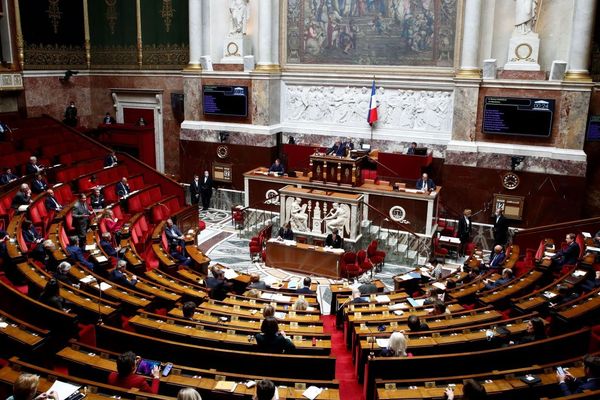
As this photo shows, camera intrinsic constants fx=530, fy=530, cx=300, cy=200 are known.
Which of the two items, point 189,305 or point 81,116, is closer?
point 189,305

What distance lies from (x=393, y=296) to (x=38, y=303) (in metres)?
5.87

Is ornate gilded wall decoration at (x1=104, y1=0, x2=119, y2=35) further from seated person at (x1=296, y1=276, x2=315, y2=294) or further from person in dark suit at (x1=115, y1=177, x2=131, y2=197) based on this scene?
seated person at (x1=296, y1=276, x2=315, y2=294)

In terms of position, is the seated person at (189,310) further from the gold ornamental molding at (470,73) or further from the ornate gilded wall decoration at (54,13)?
the ornate gilded wall decoration at (54,13)

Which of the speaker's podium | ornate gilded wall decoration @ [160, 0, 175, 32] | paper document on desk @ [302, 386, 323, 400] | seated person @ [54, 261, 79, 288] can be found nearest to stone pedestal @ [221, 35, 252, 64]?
ornate gilded wall decoration @ [160, 0, 175, 32]

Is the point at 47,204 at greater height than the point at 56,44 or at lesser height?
lesser

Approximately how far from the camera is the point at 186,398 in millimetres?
4645

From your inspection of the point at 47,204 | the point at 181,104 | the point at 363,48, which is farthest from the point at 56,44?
the point at 363,48

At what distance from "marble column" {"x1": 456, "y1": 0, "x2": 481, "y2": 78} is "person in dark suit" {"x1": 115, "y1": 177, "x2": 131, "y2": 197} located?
10.3 meters

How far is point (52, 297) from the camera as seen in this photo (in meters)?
7.43

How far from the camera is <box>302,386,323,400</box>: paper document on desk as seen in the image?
19.0ft

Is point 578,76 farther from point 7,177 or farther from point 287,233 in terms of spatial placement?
point 7,177

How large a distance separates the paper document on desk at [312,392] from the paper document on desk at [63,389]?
94.3 inches

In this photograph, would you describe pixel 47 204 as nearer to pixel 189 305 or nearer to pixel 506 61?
pixel 189 305

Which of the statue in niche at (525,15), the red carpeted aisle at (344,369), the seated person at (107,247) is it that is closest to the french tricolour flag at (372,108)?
the statue in niche at (525,15)
